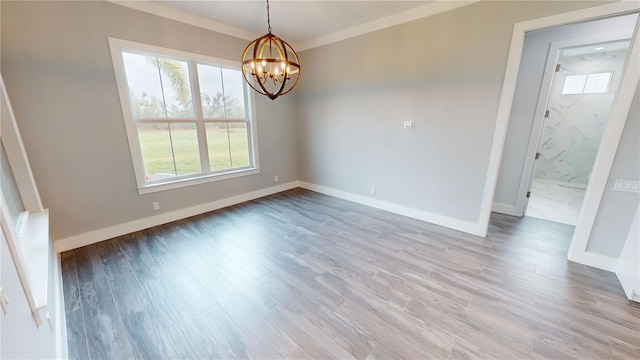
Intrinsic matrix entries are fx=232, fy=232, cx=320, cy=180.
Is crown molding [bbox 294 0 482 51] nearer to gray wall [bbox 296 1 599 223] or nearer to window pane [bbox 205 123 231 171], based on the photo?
gray wall [bbox 296 1 599 223]

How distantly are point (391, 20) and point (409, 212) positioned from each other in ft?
8.89

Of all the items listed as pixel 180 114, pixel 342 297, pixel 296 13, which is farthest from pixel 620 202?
pixel 180 114

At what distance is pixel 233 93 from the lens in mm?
3830

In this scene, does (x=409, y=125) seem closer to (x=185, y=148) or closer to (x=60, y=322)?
(x=185, y=148)

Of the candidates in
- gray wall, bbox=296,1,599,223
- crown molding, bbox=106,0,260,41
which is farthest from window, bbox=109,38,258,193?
gray wall, bbox=296,1,599,223

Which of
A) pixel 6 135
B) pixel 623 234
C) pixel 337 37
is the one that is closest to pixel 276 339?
pixel 6 135

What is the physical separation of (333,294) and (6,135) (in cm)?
312

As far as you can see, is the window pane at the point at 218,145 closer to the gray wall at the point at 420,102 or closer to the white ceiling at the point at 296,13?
the white ceiling at the point at 296,13

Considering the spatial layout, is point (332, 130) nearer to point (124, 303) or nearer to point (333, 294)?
point (333, 294)

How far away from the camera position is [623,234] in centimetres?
217

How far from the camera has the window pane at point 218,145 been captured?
3649 millimetres

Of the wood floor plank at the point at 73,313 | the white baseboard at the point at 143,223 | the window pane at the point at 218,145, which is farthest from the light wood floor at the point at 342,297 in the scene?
the window pane at the point at 218,145

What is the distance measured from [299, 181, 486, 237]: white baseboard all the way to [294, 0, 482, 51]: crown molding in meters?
2.56

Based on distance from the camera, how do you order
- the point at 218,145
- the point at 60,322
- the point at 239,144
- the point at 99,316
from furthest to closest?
the point at 239,144 < the point at 218,145 < the point at 99,316 < the point at 60,322
